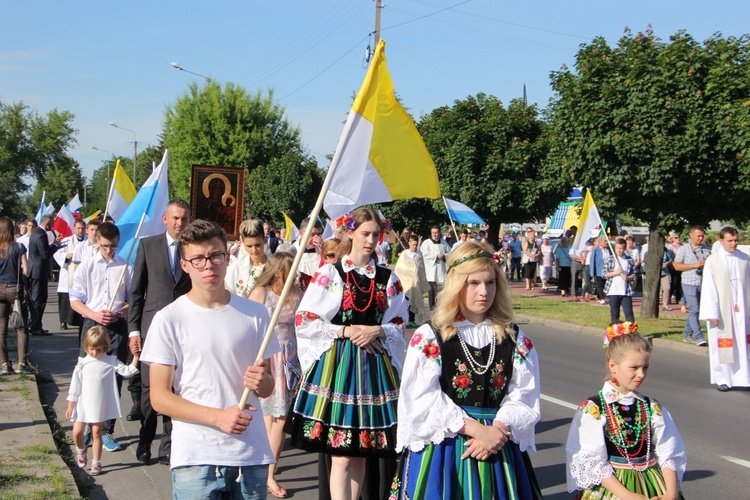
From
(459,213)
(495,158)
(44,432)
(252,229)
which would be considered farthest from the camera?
(495,158)

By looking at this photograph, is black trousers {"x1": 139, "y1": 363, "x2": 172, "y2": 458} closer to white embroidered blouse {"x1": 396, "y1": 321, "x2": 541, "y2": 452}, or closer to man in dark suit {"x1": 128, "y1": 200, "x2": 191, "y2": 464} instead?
man in dark suit {"x1": 128, "y1": 200, "x2": 191, "y2": 464}

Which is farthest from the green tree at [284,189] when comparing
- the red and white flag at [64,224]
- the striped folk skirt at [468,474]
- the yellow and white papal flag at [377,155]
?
the striped folk skirt at [468,474]

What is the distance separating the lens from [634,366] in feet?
13.4

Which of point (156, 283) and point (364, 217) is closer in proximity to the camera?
point (364, 217)

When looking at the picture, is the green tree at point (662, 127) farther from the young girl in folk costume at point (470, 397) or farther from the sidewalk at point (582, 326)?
the young girl in folk costume at point (470, 397)

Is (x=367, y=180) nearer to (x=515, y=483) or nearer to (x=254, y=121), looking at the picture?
(x=515, y=483)

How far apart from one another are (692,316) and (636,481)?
1074 cm

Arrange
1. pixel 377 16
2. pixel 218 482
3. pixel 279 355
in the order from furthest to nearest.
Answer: pixel 377 16 < pixel 279 355 < pixel 218 482

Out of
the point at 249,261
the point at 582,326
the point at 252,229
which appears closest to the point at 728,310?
the point at 582,326

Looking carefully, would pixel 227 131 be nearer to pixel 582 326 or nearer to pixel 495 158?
pixel 495 158

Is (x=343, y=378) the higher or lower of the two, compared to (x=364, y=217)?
lower

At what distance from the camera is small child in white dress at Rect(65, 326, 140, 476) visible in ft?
22.1

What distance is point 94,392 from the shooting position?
681 centimetres

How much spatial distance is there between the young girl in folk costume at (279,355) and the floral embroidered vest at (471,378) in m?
→ 2.67
